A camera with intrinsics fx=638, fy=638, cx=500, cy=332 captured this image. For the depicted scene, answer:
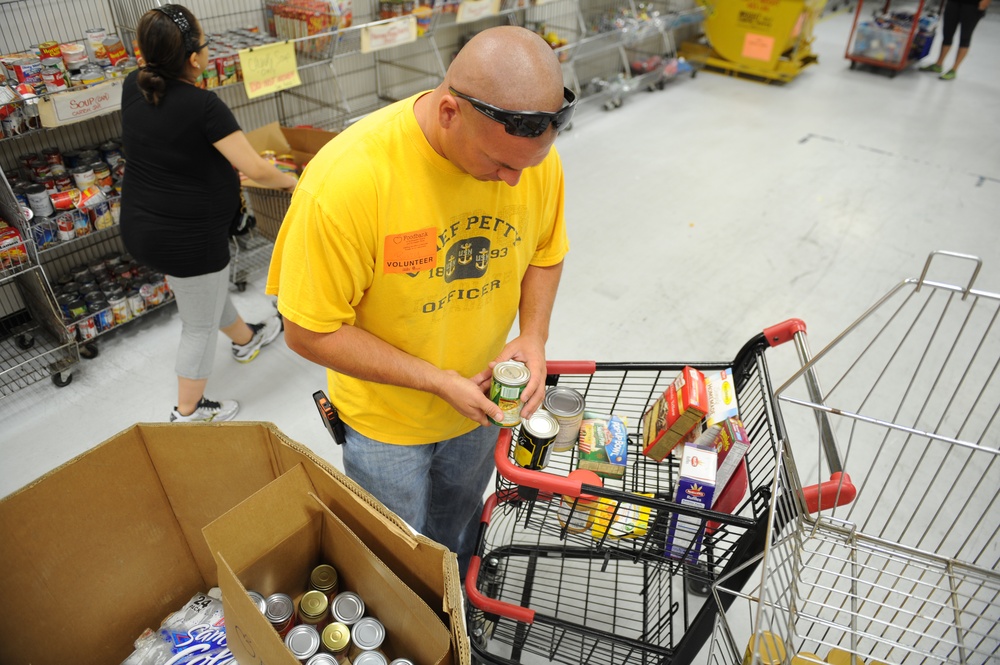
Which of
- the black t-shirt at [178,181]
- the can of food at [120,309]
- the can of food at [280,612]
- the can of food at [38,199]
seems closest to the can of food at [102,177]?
the can of food at [38,199]

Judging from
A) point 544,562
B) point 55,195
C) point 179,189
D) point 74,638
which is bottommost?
point 544,562

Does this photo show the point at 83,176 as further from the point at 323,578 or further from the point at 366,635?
the point at 366,635

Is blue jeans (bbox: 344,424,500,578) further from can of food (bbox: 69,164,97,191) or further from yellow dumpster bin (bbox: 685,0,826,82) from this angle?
yellow dumpster bin (bbox: 685,0,826,82)

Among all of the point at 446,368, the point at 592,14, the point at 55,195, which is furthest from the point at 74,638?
the point at 592,14

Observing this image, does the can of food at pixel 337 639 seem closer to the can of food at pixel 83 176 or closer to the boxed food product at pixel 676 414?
the boxed food product at pixel 676 414

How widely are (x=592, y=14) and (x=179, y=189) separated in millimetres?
5514

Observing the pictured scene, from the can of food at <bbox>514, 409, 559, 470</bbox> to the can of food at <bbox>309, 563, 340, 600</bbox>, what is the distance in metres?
0.48

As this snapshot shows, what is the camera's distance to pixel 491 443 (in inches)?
73.5

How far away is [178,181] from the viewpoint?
240 cm

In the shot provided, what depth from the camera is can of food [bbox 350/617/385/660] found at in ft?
4.11

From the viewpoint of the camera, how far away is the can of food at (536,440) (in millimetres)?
1454

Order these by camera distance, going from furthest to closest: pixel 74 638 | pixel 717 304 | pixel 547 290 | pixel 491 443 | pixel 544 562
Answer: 1. pixel 717 304
2. pixel 544 562
3. pixel 491 443
4. pixel 547 290
5. pixel 74 638

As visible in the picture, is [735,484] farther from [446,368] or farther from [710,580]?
[446,368]

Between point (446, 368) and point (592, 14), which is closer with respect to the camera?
point (446, 368)
